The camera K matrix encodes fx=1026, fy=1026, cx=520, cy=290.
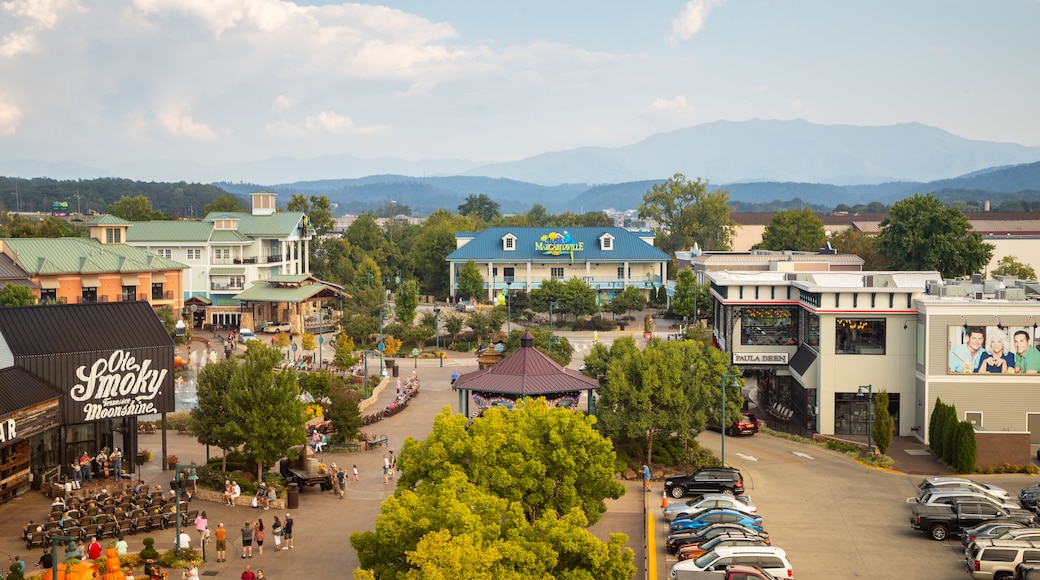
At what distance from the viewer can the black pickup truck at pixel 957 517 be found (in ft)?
106

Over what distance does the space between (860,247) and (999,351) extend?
6195 cm

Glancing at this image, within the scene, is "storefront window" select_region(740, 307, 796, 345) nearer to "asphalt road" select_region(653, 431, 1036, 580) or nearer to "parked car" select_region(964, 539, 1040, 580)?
"asphalt road" select_region(653, 431, 1036, 580)

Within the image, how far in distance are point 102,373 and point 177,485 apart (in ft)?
27.7

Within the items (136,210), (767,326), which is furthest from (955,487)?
(136,210)

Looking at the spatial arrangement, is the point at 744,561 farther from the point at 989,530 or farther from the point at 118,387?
the point at 118,387

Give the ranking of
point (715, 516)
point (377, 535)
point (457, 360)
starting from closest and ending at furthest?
1. point (377, 535)
2. point (715, 516)
3. point (457, 360)

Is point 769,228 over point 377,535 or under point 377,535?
over

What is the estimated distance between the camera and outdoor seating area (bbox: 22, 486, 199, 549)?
2959 cm

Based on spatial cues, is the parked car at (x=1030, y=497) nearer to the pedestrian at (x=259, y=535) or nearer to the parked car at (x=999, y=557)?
the parked car at (x=999, y=557)

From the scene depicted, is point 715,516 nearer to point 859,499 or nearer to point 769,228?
point 859,499

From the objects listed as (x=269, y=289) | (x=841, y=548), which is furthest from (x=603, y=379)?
(x=269, y=289)

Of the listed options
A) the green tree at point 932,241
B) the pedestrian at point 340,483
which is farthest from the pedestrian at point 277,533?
the green tree at point 932,241

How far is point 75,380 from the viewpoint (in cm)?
3512

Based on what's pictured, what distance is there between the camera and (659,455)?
136ft
